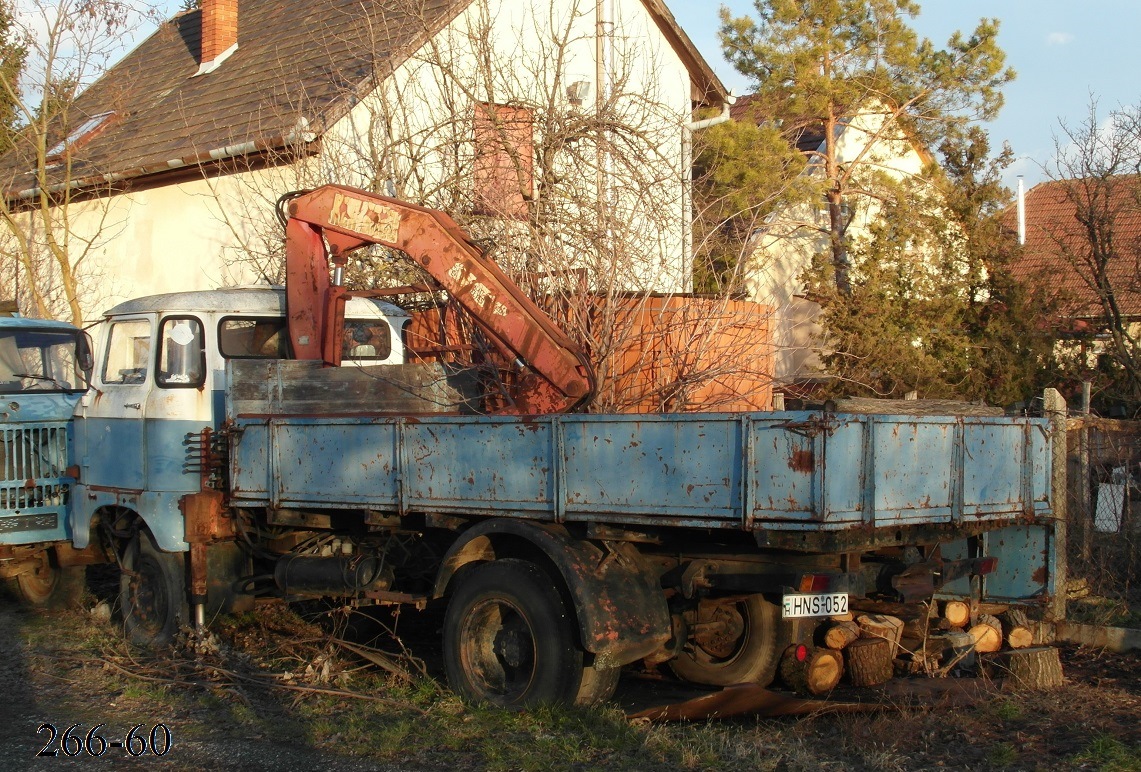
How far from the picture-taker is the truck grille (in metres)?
9.11

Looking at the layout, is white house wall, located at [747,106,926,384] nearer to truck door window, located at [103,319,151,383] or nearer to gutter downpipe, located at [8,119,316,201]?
gutter downpipe, located at [8,119,316,201]

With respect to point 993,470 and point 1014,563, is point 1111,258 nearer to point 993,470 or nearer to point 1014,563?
point 1014,563

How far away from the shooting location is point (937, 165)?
1683 centimetres

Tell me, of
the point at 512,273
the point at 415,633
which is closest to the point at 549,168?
the point at 512,273

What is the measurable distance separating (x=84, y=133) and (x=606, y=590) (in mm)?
15914

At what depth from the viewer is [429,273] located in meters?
7.70

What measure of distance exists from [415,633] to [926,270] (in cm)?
1017

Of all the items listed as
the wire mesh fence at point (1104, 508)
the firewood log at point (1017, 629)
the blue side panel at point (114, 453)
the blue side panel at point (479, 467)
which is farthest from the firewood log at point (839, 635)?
the blue side panel at point (114, 453)

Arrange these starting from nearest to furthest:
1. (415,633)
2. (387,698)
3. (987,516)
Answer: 1. (987,516)
2. (387,698)
3. (415,633)

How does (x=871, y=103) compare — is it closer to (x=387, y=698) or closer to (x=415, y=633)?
(x=415, y=633)

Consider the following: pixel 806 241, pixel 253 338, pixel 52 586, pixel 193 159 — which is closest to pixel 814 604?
pixel 253 338

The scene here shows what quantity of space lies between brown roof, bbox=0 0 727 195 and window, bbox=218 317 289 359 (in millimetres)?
4902

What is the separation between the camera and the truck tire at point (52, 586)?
10.0m

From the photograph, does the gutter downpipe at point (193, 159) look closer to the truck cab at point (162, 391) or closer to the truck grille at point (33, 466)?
the truck cab at point (162, 391)
